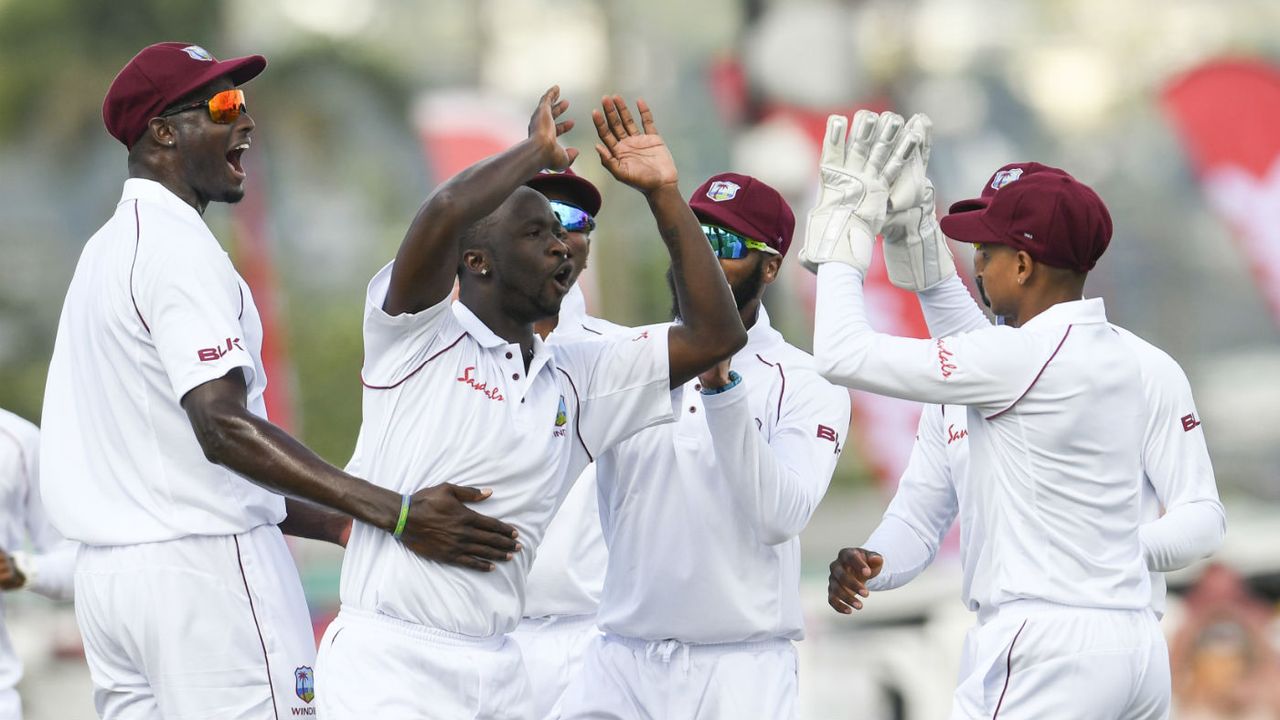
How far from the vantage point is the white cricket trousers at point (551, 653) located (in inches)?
232

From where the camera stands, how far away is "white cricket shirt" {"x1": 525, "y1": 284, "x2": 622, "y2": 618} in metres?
5.99

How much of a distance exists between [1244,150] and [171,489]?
1024 centimetres

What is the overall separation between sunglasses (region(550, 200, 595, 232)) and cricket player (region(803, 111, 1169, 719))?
890mm

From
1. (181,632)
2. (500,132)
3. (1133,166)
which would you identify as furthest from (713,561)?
(1133,166)

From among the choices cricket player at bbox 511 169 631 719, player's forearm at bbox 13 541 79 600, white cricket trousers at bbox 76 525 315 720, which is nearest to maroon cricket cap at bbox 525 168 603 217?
cricket player at bbox 511 169 631 719

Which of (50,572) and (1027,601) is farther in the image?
(50,572)

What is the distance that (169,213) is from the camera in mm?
4625

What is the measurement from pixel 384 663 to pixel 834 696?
645cm

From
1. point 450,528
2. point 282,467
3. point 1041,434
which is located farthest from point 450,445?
point 1041,434

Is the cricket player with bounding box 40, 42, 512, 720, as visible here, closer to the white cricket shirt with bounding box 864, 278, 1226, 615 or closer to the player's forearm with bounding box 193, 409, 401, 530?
the player's forearm with bounding box 193, 409, 401, 530

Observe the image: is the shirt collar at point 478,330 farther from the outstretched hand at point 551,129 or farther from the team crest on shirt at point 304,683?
the team crest on shirt at point 304,683

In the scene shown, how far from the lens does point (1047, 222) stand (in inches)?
182

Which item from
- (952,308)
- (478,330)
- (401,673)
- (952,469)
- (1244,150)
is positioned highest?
(1244,150)

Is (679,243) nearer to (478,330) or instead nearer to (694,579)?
(478,330)
